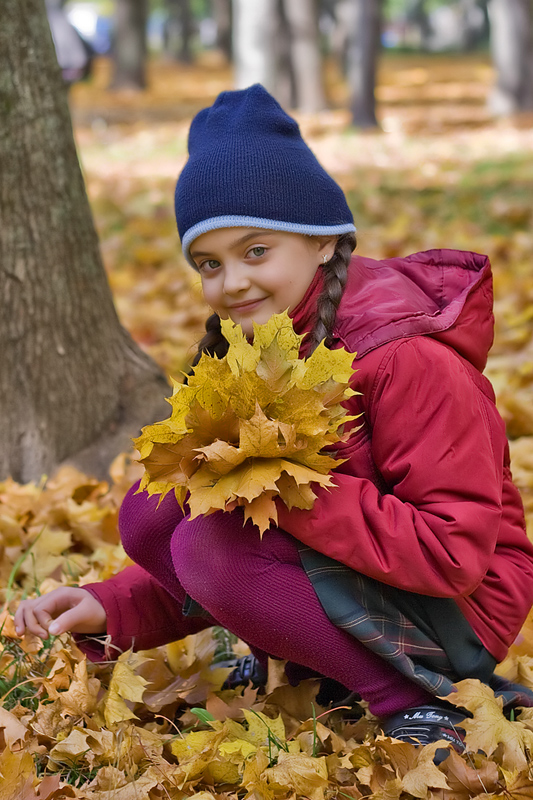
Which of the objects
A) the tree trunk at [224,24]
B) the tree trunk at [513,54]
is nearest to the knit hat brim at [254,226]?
the tree trunk at [513,54]

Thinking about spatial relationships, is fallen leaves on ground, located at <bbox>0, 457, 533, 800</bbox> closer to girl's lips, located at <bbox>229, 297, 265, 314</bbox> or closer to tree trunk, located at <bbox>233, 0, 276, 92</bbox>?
girl's lips, located at <bbox>229, 297, 265, 314</bbox>

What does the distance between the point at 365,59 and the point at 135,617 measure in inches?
450

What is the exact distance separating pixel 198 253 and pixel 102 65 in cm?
3498

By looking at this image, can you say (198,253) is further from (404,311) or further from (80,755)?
(80,755)

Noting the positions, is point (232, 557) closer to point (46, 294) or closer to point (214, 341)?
point (214, 341)

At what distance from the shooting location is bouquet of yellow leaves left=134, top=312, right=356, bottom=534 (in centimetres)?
148

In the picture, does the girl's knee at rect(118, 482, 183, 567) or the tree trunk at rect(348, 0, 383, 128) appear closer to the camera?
the girl's knee at rect(118, 482, 183, 567)

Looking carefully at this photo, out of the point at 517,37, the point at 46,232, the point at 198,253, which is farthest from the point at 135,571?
the point at 517,37

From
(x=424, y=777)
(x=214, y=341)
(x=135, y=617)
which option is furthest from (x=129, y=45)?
(x=424, y=777)

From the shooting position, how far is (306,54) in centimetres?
1391

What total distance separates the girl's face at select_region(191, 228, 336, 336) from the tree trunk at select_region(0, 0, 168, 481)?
38.6 inches

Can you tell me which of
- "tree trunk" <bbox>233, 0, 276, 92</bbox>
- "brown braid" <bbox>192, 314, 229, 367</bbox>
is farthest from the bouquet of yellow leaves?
"tree trunk" <bbox>233, 0, 276, 92</bbox>

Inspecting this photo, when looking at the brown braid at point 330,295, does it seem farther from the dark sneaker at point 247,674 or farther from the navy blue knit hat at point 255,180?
the dark sneaker at point 247,674

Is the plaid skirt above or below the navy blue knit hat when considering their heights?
below
